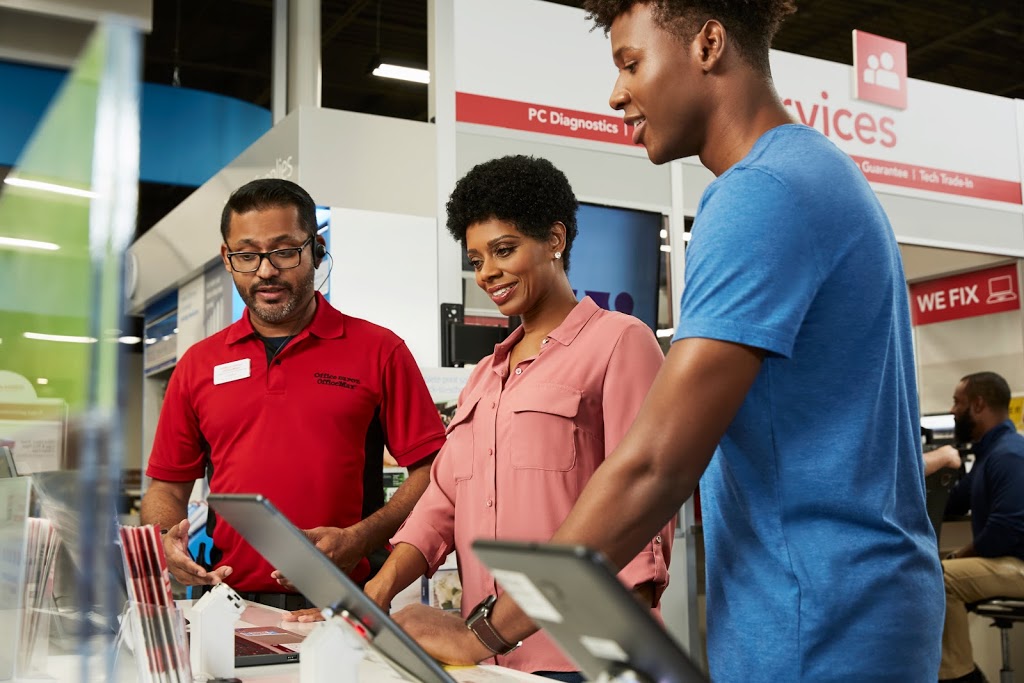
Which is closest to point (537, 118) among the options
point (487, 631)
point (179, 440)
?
point (179, 440)

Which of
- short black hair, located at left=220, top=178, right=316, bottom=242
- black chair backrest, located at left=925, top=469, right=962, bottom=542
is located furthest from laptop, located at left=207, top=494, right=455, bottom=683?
black chair backrest, located at left=925, top=469, right=962, bottom=542

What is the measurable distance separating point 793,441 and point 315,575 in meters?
0.46

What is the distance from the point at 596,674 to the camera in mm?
721

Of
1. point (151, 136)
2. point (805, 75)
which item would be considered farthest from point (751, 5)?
point (151, 136)

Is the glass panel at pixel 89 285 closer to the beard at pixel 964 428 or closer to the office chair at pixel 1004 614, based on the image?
the office chair at pixel 1004 614

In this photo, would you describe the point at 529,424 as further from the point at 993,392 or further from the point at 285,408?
the point at 993,392

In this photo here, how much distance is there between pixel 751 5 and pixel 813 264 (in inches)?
12.6

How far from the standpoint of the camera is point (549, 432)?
1.65m

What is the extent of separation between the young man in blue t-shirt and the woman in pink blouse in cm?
52

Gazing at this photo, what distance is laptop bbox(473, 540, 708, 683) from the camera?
1.91ft

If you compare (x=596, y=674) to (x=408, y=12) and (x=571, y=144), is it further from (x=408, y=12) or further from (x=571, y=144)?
(x=408, y=12)

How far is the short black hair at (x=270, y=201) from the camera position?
2346 millimetres

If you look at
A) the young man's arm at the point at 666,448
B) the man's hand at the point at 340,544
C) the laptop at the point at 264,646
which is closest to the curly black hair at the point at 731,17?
the young man's arm at the point at 666,448

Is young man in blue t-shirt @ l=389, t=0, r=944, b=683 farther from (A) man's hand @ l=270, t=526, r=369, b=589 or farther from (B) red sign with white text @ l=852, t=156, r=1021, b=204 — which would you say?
(B) red sign with white text @ l=852, t=156, r=1021, b=204
